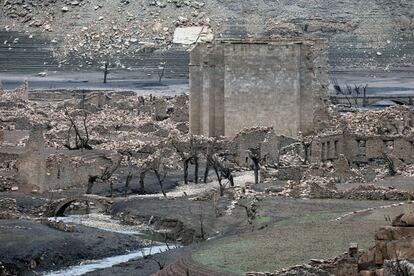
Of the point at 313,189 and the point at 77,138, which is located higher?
the point at 77,138

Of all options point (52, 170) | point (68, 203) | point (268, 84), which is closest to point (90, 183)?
point (52, 170)

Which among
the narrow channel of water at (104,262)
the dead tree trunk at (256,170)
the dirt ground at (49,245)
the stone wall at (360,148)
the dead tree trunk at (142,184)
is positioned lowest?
the narrow channel of water at (104,262)

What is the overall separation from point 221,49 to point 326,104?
3568 mm

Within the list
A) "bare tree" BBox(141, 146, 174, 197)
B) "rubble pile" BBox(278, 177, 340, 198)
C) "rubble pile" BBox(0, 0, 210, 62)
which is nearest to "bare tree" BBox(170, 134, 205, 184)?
"bare tree" BBox(141, 146, 174, 197)

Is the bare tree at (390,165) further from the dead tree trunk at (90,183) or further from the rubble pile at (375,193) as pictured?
the dead tree trunk at (90,183)

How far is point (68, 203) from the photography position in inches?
1638

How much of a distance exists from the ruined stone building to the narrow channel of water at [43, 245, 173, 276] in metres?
17.5

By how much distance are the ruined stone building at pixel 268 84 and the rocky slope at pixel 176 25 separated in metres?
67.8

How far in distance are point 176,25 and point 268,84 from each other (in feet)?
251

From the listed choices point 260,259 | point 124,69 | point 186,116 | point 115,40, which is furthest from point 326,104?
point 115,40

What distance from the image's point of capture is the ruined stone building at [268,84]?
53156 mm

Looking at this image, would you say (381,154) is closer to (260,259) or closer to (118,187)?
(118,187)

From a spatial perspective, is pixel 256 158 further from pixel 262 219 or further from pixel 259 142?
pixel 262 219

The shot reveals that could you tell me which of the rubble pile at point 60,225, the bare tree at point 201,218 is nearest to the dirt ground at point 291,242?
the bare tree at point 201,218
